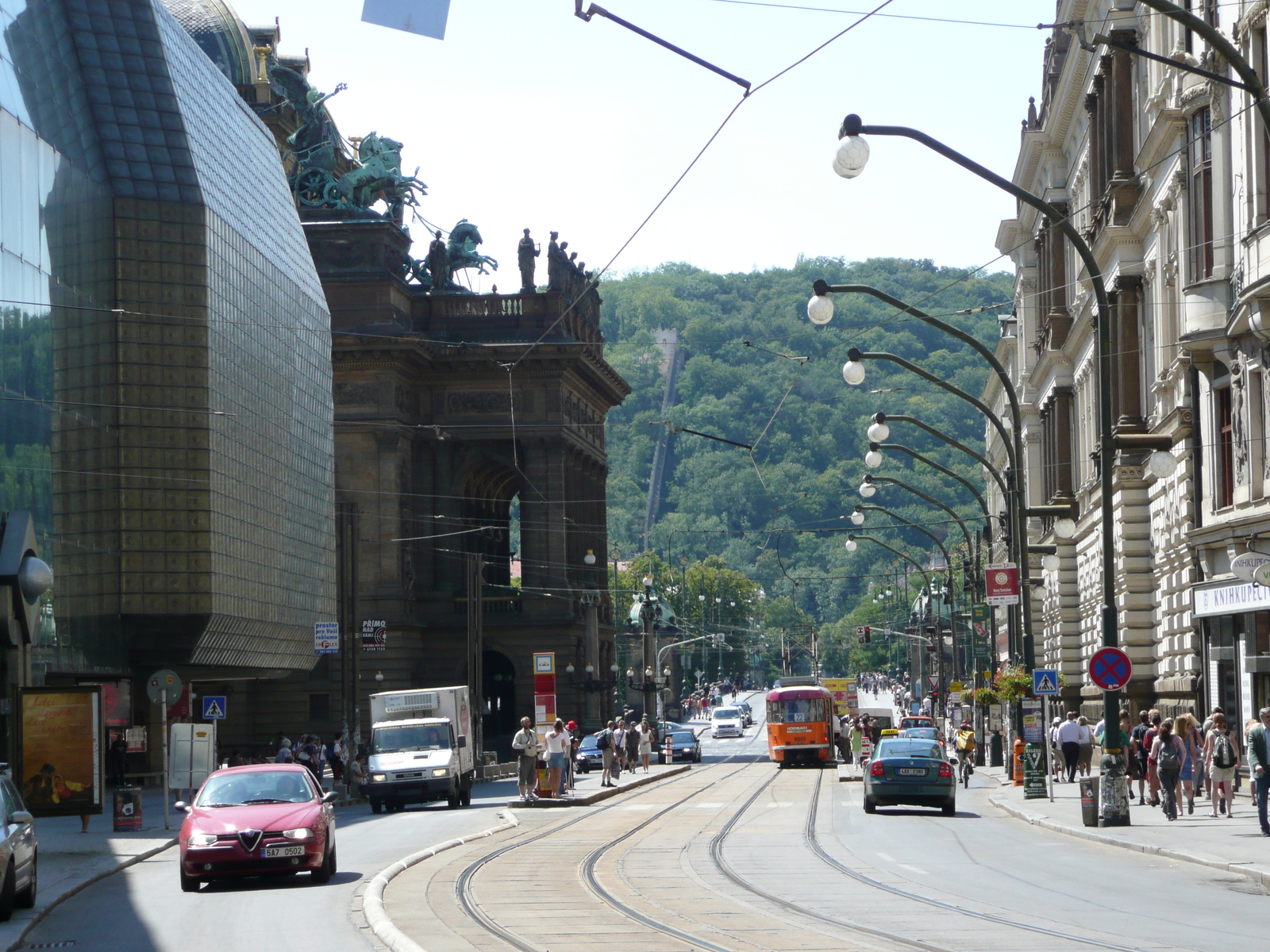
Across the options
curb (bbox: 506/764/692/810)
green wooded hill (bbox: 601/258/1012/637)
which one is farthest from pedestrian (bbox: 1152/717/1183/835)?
green wooded hill (bbox: 601/258/1012/637)

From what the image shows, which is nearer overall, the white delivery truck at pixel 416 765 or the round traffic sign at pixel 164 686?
the round traffic sign at pixel 164 686

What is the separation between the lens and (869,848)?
25.1m

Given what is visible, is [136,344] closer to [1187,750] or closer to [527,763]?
[527,763]

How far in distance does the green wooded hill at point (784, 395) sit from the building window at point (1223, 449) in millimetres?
23525

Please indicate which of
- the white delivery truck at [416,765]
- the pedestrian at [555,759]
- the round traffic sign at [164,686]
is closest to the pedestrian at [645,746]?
the white delivery truck at [416,765]

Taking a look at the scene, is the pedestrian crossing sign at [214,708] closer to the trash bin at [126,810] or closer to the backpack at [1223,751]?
the trash bin at [126,810]

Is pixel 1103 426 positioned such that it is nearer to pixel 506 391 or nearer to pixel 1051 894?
pixel 1051 894

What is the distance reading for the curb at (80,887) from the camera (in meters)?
16.9

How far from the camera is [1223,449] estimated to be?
1298 inches

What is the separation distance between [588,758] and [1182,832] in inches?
1868

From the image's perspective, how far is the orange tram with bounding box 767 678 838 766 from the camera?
70750 mm

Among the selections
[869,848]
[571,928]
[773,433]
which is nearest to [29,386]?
[869,848]

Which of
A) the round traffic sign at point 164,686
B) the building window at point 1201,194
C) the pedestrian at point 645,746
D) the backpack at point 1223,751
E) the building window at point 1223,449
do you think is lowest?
the pedestrian at point 645,746

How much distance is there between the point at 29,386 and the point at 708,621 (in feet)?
385
